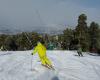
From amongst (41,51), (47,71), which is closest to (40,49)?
(41,51)

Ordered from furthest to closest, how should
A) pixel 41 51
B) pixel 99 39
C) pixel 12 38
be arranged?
pixel 12 38 → pixel 99 39 → pixel 41 51

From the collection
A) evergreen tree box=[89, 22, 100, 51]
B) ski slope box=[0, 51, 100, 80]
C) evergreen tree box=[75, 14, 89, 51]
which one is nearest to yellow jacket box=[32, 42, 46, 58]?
ski slope box=[0, 51, 100, 80]

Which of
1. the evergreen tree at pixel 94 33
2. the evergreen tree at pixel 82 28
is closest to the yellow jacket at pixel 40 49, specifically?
the evergreen tree at pixel 94 33

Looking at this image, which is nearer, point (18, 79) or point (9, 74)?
point (18, 79)

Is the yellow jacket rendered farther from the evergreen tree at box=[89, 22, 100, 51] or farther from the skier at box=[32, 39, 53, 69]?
the evergreen tree at box=[89, 22, 100, 51]

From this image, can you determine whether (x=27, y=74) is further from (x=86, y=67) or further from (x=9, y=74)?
(x=86, y=67)

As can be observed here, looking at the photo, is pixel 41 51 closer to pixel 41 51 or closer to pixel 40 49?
pixel 41 51

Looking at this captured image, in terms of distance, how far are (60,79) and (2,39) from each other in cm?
5530

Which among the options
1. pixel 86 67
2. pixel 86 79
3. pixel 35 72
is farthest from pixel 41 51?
pixel 86 67

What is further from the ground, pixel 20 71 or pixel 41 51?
pixel 41 51

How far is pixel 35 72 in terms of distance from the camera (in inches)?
608

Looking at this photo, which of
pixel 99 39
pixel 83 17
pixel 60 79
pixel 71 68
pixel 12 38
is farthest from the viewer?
pixel 12 38

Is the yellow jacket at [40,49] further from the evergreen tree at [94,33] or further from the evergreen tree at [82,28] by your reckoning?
the evergreen tree at [82,28]

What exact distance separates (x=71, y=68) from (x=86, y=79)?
9.04 feet
